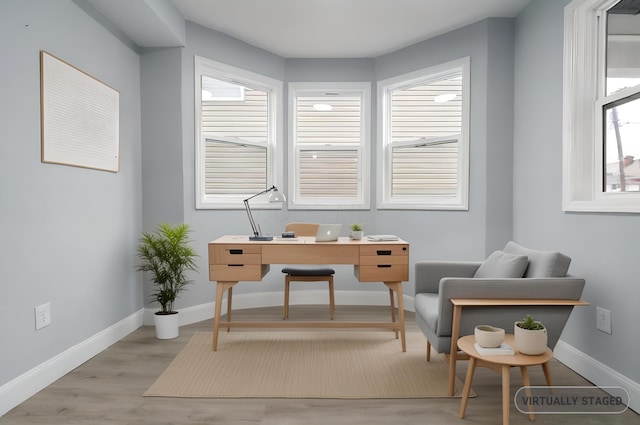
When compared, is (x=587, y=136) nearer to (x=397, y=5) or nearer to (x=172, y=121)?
(x=397, y=5)

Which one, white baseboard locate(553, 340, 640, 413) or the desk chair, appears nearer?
white baseboard locate(553, 340, 640, 413)

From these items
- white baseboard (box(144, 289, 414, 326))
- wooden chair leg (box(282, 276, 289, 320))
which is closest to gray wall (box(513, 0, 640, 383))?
white baseboard (box(144, 289, 414, 326))

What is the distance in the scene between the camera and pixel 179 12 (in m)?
3.62

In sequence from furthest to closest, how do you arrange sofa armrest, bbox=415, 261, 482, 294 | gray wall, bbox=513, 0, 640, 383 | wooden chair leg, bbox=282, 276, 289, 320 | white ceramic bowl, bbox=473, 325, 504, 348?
wooden chair leg, bbox=282, 276, 289, 320
sofa armrest, bbox=415, 261, 482, 294
gray wall, bbox=513, 0, 640, 383
white ceramic bowl, bbox=473, 325, 504, 348

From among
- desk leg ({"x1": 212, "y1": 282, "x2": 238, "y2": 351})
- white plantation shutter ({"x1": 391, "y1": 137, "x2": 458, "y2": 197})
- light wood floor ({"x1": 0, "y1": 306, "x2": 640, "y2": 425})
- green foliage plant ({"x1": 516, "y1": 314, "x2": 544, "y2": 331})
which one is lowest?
light wood floor ({"x1": 0, "y1": 306, "x2": 640, "y2": 425})

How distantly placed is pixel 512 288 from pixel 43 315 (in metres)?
2.73

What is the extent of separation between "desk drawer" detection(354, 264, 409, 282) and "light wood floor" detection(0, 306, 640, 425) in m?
0.75

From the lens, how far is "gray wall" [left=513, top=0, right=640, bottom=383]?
2.32 m

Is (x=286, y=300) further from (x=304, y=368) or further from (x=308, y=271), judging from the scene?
(x=304, y=368)

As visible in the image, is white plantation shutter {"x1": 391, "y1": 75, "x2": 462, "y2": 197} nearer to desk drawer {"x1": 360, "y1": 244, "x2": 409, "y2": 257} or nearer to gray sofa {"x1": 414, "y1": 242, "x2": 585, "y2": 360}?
desk drawer {"x1": 360, "y1": 244, "x2": 409, "y2": 257}

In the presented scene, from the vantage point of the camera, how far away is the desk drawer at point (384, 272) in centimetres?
308

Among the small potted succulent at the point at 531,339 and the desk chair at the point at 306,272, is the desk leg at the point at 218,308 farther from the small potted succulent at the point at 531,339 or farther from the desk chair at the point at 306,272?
the small potted succulent at the point at 531,339

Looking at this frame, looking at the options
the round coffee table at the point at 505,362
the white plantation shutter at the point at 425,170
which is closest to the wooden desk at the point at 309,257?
the round coffee table at the point at 505,362

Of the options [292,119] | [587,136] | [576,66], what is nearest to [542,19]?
[576,66]
